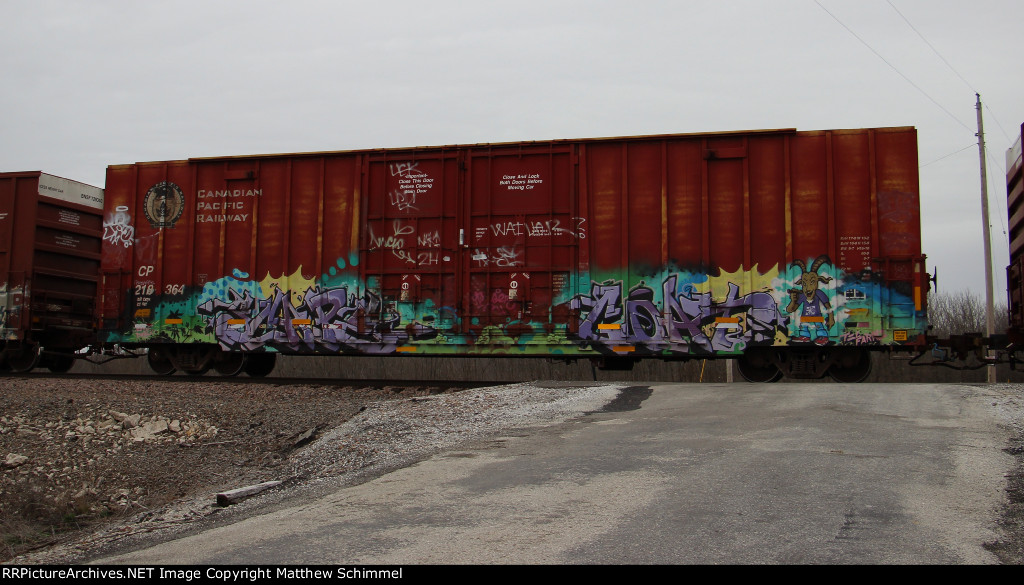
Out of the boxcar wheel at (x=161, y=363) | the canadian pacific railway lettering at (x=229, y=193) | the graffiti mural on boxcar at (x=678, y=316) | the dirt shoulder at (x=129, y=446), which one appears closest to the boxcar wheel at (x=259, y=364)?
the boxcar wheel at (x=161, y=363)

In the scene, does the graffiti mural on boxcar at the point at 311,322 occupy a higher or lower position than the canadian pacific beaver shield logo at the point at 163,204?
lower

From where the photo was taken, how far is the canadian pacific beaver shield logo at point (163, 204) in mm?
14211

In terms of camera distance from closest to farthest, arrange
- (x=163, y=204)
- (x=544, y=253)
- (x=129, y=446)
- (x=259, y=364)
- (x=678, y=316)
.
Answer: (x=129, y=446), (x=678, y=316), (x=544, y=253), (x=163, y=204), (x=259, y=364)

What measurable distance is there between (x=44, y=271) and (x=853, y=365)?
50.0 feet

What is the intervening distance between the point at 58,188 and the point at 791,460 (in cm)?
1531

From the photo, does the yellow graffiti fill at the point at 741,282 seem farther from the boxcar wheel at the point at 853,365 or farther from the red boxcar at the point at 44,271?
the red boxcar at the point at 44,271

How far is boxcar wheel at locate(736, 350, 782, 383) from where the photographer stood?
484 inches

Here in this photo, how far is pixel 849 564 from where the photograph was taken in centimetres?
357

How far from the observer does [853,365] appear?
12.1m

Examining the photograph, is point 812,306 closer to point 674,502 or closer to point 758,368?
point 758,368

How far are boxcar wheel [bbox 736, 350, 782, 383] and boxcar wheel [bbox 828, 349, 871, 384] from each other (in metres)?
0.88

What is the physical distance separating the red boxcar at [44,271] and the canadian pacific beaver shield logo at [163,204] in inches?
97.7

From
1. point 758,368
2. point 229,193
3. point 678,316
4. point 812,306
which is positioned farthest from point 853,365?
point 229,193

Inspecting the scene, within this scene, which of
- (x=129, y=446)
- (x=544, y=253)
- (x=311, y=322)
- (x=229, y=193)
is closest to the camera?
(x=129, y=446)
